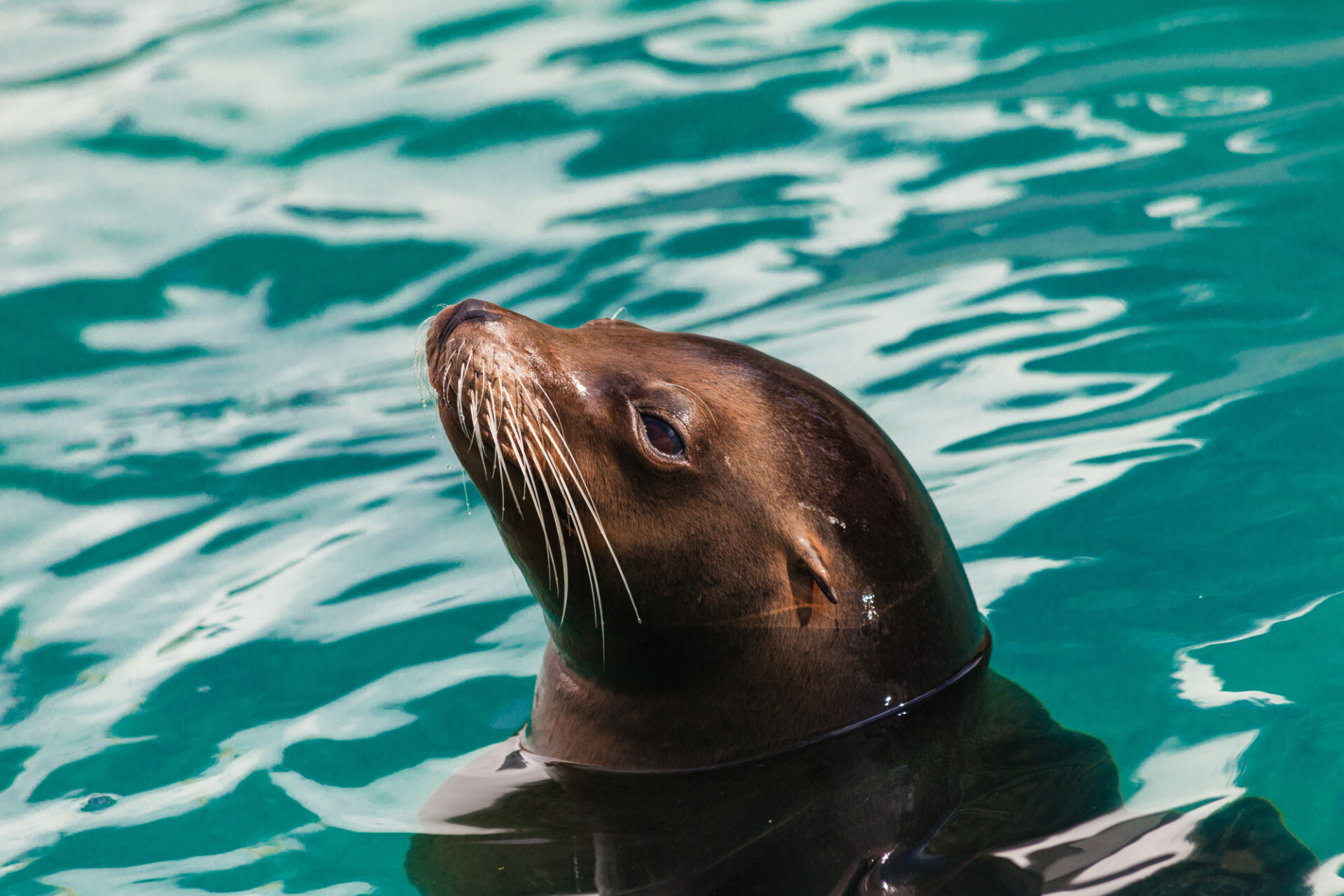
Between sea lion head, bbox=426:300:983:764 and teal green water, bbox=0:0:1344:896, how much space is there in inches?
32.2

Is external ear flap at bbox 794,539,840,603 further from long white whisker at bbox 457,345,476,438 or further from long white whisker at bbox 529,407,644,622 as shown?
long white whisker at bbox 457,345,476,438

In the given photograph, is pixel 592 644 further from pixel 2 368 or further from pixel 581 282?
pixel 2 368

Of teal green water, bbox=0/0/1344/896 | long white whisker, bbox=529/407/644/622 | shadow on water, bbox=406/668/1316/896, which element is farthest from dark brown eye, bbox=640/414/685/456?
teal green water, bbox=0/0/1344/896

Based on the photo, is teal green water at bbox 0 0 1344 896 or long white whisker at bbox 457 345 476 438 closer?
long white whisker at bbox 457 345 476 438

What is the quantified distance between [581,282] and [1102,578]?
3.94m

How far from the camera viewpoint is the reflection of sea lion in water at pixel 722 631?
149 inches

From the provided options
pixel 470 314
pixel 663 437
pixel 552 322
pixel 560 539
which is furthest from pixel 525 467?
pixel 552 322

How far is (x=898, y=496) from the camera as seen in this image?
4.07m

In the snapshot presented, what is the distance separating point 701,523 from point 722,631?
11.4 inches

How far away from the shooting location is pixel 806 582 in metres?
3.97

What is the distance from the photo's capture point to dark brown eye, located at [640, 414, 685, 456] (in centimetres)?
392

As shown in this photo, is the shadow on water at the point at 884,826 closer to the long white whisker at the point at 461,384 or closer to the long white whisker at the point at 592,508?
the long white whisker at the point at 592,508

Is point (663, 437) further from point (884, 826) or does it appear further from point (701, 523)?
point (884, 826)

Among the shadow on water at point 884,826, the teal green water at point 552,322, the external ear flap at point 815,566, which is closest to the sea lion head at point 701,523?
the external ear flap at point 815,566
